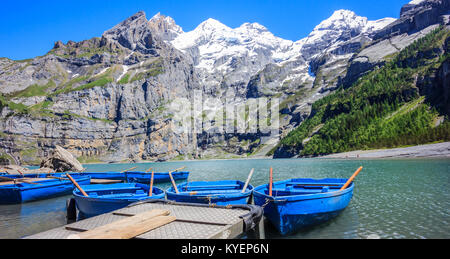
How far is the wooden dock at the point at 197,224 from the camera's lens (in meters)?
8.62

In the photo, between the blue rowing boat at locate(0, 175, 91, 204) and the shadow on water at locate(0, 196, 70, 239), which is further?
the blue rowing boat at locate(0, 175, 91, 204)

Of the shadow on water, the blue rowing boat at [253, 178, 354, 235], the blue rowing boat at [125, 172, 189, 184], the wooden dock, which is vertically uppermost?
the wooden dock

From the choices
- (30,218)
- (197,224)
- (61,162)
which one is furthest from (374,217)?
(61,162)

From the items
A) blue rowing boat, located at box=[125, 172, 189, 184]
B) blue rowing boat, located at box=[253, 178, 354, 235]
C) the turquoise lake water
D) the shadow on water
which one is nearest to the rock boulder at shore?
blue rowing boat, located at box=[125, 172, 189, 184]

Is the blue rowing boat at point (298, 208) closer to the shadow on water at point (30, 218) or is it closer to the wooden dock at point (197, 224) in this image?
the wooden dock at point (197, 224)

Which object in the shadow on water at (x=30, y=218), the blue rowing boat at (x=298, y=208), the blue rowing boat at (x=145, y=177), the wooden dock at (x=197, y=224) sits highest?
the wooden dock at (x=197, y=224)

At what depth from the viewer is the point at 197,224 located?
988 centimetres

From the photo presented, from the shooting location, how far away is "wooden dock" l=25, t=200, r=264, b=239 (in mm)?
8617

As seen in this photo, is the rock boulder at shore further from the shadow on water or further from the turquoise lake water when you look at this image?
the turquoise lake water

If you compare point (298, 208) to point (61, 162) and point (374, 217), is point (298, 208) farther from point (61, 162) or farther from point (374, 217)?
point (61, 162)

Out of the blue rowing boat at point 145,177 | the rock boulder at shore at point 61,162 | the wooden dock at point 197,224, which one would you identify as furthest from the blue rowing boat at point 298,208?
the rock boulder at shore at point 61,162
